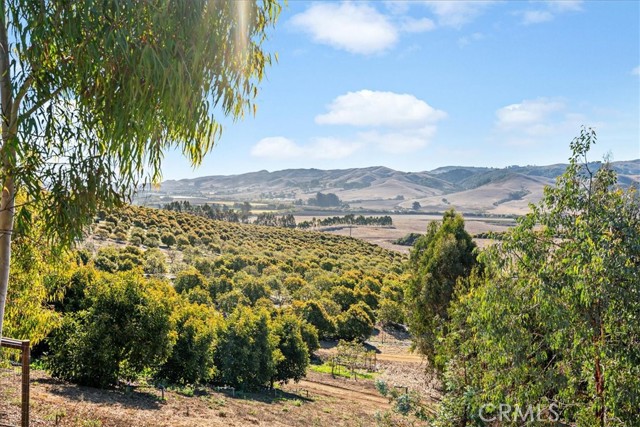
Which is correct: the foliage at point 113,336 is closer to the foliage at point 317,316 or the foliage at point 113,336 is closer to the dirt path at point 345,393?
the dirt path at point 345,393

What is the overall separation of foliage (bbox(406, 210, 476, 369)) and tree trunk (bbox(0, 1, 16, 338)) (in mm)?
17678

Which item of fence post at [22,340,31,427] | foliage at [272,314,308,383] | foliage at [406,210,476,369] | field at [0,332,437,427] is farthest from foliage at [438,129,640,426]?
foliage at [272,314,308,383]

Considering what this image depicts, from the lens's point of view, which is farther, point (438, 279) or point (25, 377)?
point (438, 279)

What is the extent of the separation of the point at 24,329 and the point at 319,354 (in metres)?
29.5

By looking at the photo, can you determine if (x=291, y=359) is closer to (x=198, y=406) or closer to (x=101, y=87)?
(x=198, y=406)

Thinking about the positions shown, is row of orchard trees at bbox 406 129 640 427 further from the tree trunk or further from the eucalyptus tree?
the tree trunk

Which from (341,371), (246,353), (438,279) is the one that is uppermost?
(438,279)

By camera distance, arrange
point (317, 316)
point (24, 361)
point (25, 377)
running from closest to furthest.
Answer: point (24, 361) → point (25, 377) → point (317, 316)

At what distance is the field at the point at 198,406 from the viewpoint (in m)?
→ 10.7

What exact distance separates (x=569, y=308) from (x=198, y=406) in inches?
495

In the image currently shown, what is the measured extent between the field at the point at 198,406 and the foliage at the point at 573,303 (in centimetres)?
566

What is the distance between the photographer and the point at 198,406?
15531 mm

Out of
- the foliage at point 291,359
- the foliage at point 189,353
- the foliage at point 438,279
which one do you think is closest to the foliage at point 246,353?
the foliage at point 189,353

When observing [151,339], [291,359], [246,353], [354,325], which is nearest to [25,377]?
[151,339]
